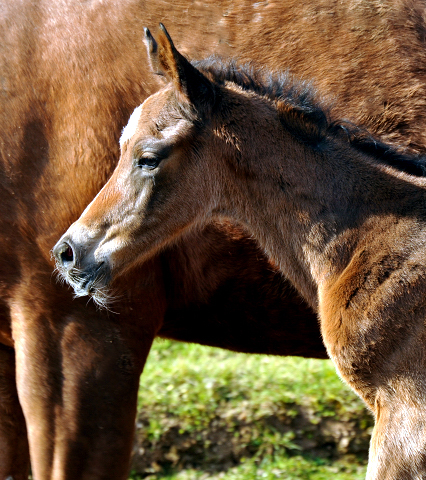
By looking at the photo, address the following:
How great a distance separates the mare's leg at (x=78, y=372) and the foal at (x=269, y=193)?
0.28 m

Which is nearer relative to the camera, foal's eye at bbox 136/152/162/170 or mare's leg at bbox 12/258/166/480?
foal's eye at bbox 136/152/162/170

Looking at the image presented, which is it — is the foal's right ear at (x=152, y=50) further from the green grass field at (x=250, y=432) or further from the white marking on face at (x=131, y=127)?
the green grass field at (x=250, y=432)

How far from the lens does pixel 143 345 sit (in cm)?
331

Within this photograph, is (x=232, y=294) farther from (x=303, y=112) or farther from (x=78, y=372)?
(x=303, y=112)

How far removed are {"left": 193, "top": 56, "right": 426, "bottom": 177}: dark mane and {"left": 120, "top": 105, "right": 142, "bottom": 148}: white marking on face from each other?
33 centimetres

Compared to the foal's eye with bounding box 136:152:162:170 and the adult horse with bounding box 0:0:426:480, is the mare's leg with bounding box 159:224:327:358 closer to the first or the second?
the adult horse with bounding box 0:0:426:480

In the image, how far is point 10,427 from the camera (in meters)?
3.75

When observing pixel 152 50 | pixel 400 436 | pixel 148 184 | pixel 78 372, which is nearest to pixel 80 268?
pixel 148 184

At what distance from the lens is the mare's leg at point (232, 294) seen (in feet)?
11.0

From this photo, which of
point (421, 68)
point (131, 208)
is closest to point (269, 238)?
point (131, 208)

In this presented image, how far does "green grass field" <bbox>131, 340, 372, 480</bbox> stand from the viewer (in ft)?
16.3

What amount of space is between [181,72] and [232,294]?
3.75 feet

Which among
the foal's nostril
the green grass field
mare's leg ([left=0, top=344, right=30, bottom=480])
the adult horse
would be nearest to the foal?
the foal's nostril

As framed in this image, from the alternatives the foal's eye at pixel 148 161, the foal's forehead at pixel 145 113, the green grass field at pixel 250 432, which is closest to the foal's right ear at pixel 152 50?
the foal's forehead at pixel 145 113
